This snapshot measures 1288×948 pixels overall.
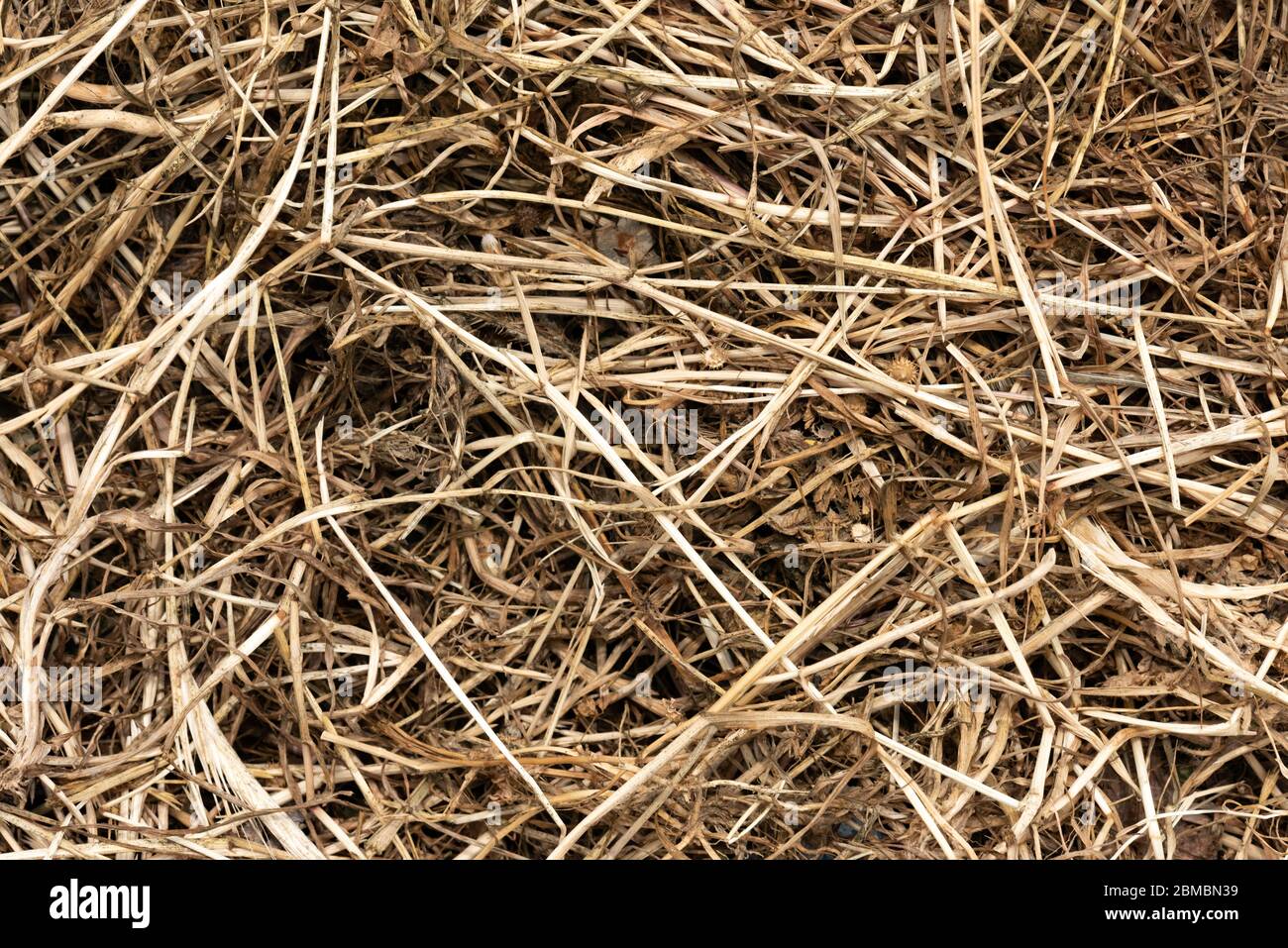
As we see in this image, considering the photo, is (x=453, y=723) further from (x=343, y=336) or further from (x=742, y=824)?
(x=343, y=336)

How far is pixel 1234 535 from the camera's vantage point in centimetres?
133

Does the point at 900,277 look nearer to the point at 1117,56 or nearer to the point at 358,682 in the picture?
the point at 1117,56

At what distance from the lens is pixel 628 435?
4.08 ft

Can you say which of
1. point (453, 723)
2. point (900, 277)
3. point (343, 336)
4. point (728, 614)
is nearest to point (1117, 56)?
point (900, 277)

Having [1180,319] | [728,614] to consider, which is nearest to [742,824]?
[728,614]

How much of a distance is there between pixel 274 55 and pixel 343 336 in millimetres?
341

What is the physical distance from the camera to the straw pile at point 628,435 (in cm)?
126

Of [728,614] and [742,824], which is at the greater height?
[728,614]

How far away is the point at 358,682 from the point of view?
1.32 metres

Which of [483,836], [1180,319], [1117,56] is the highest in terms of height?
[1117,56]

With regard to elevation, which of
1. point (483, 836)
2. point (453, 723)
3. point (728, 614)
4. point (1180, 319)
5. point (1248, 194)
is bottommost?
point (483, 836)

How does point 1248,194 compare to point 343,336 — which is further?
point 1248,194

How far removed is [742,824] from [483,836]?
0.99ft

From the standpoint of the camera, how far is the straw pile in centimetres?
126
